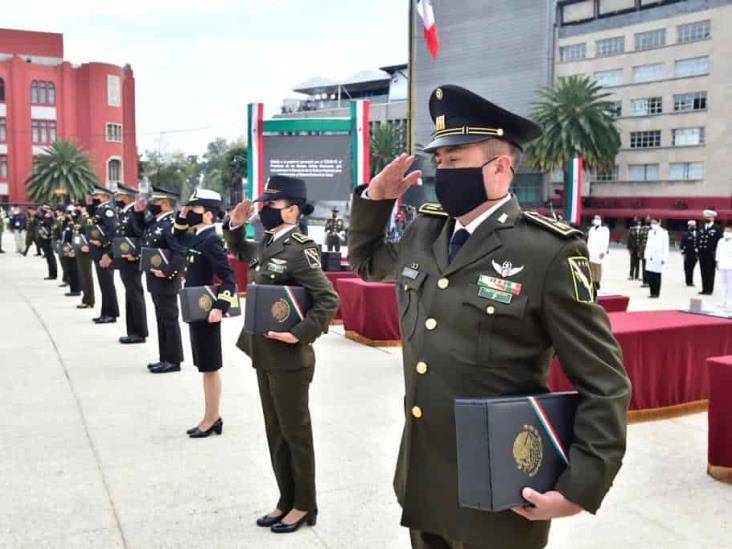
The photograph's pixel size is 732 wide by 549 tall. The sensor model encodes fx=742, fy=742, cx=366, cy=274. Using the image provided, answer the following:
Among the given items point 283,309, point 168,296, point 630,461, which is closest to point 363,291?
point 168,296

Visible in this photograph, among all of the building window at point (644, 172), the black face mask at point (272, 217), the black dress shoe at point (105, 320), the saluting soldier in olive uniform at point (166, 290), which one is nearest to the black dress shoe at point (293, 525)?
the black face mask at point (272, 217)

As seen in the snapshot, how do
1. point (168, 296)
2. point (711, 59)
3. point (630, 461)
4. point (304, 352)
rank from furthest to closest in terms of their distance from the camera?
point (711, 59) < point (168, 296) < point (630, 461) < point (304, 352)

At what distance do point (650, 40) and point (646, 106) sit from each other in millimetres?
4445

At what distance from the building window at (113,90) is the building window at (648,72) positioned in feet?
139

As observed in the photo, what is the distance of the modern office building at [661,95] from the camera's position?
4662 cm

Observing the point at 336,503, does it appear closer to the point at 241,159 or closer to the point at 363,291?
the point at 363,291

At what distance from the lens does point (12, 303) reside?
549 inches

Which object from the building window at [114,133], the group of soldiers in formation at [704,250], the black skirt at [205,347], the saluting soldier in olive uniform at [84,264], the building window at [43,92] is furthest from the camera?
the building window at [114,133]

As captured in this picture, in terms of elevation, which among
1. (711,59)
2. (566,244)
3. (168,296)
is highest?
(711,59)

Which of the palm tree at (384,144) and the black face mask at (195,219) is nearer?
the black face mask at (195,219)

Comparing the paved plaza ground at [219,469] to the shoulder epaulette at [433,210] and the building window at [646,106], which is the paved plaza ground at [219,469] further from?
the building window at [646,106]

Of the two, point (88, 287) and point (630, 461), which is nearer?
point (630, 461)

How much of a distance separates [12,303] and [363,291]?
7.84 m

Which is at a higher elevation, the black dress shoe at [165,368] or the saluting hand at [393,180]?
the saluting hand at [393,180]
